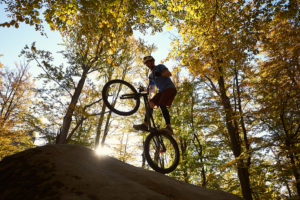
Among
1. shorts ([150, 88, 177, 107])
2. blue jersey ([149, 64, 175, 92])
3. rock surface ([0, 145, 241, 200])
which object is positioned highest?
blue jersey ([149, 64, 175, 92])

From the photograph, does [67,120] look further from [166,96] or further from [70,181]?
[70,181]

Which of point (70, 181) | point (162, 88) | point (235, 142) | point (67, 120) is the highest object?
point (67, 120)

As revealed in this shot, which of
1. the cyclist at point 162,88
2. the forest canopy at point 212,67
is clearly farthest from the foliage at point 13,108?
the cyclist at point 162,88

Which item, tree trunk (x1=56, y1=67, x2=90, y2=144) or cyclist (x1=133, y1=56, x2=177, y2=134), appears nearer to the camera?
cyclist (x1=133, y1=56, x2=177, y2=134)

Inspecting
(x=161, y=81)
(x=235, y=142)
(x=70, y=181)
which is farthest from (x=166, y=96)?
(x=235, y=142)

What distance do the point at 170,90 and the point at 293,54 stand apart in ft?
20.7

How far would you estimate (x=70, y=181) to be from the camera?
6.89ft

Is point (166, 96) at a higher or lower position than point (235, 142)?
lower

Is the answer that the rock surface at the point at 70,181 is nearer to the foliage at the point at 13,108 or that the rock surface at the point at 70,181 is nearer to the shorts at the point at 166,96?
the shorts at the point at 166,96

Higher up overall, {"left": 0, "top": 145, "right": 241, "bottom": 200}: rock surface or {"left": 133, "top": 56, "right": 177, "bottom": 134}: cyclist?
{"left": 133, "top": 56, "right": 177, "bottom": 134}: cyclist

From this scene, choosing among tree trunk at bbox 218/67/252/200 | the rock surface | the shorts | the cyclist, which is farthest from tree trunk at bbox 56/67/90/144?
tree trunk at bbox 218/67/252/200

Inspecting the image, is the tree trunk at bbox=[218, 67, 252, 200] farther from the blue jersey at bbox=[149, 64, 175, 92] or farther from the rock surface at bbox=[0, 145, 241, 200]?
the rock surface at bbox=[0, 145, 241, 200]

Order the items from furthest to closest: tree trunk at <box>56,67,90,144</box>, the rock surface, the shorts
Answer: tree trunk at <box>56,67,90,144</box>
the shorts
the rock surface

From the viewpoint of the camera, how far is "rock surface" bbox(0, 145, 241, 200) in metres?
1.90
